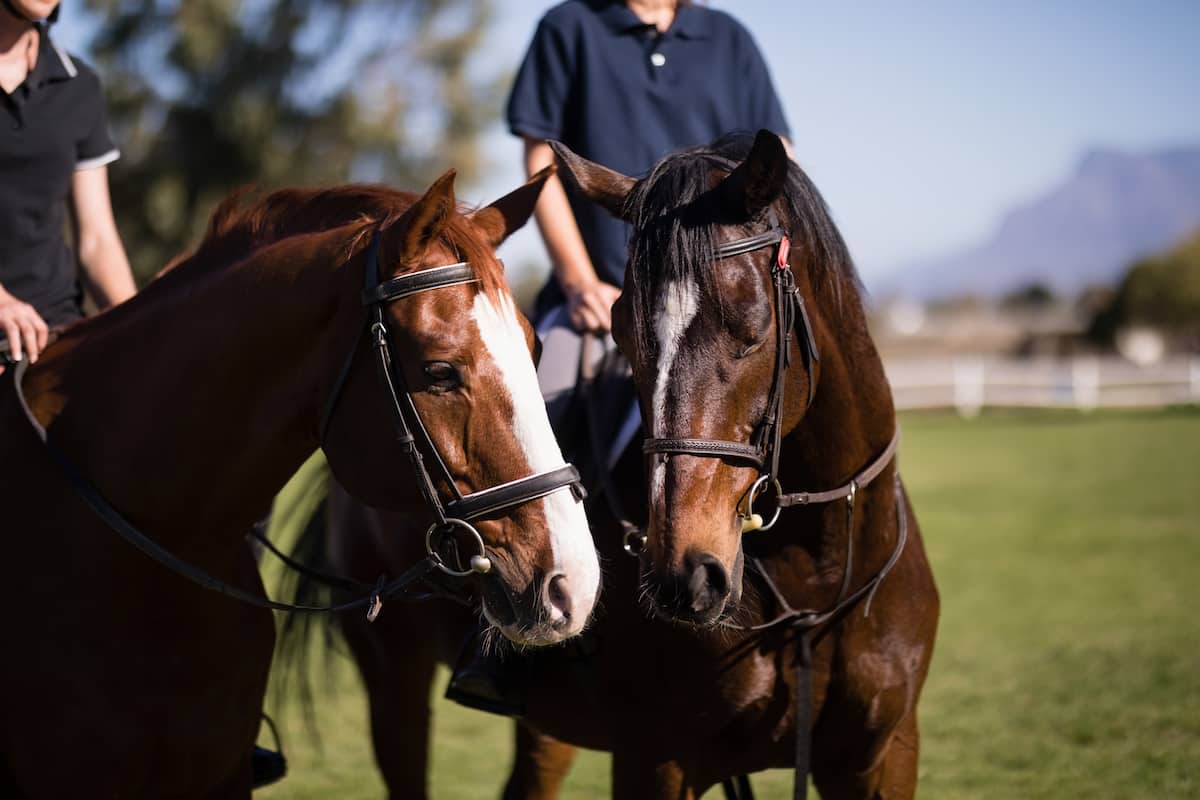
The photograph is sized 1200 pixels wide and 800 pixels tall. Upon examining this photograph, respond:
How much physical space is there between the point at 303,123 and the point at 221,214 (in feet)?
79.6

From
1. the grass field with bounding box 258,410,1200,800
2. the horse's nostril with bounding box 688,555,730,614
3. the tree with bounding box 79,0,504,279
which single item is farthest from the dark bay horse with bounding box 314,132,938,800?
the tree with bounding box 79,0,504,279

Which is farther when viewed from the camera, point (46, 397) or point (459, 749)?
point (459, 749)

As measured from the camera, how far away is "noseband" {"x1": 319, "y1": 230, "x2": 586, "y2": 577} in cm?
238

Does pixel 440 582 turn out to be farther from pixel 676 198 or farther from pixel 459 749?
pixel 459 749

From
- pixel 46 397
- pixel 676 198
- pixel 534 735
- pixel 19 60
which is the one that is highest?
pixel 19 60

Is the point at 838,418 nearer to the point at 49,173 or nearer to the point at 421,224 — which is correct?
the point at 421,224

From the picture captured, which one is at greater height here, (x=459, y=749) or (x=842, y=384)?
(x=842, y=384)

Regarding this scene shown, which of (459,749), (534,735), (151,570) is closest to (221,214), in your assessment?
(151,570)

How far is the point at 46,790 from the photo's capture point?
264cm

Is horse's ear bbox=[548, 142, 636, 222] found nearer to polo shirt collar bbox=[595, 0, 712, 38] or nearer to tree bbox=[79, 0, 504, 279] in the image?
polo shirt collar bbox=[595, 0, 712, 38]

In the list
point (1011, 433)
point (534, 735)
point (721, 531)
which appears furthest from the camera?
point (1011, 433)

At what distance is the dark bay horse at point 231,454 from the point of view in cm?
241

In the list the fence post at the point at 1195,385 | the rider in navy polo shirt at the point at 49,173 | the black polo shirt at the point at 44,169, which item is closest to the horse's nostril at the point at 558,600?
the rider in navy polo shirt at the point at 49,173

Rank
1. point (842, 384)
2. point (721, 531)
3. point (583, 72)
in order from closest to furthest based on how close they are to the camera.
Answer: point (721, 531), point (842, 384), point (583, 72)
